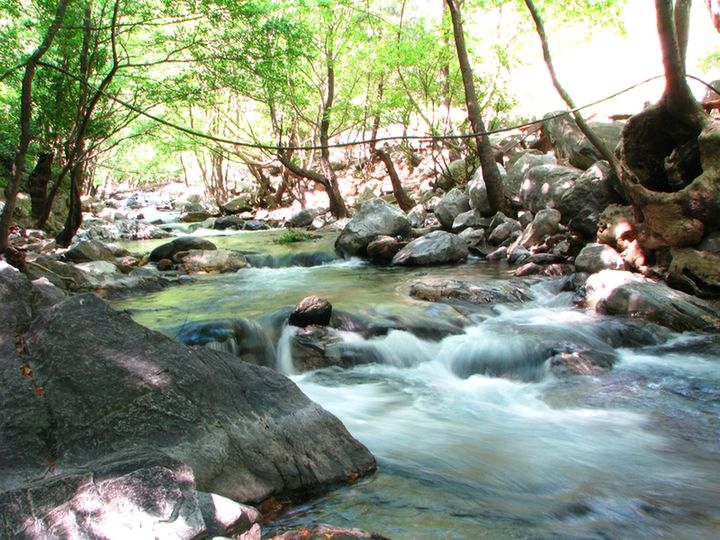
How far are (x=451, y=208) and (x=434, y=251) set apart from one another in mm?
2716

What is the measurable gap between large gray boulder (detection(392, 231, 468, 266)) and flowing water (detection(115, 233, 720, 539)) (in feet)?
8.37

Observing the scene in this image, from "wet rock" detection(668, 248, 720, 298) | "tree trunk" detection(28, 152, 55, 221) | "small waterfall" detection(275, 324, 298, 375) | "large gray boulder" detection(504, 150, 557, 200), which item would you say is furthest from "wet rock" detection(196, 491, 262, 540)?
"tree trunk" detection(28, 152, 55, 221)

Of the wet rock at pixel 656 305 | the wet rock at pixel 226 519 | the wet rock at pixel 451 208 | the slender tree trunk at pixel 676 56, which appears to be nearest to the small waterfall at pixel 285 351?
the wet rock at pixel 226 519

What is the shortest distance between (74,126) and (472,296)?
8.89m

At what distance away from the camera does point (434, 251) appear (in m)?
10.5

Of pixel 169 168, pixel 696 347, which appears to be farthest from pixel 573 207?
pixel 169 168

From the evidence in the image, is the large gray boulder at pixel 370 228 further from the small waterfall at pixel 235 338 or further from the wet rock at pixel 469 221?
the small waterfall at pixel 235 338

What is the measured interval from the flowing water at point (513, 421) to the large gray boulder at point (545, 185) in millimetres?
3006

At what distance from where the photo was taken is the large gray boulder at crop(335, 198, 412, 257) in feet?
39.1

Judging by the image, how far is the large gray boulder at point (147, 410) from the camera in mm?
2342

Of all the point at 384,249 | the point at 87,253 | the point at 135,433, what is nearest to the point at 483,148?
the point at 384,249

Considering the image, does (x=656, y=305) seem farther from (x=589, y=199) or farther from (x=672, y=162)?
(x=589, y=199)

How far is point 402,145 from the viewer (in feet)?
61.7

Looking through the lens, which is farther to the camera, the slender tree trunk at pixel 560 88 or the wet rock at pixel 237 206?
the wet rock at pixel 237 206
